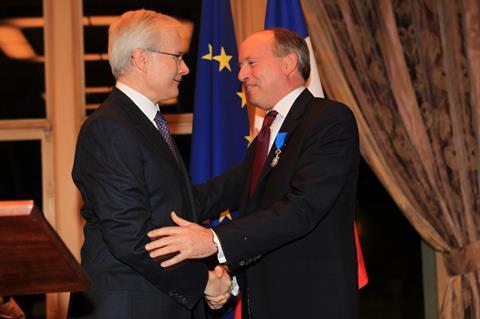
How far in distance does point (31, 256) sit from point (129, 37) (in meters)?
1.35

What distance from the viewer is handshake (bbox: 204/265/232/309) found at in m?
2.74

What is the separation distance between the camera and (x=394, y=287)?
16.2ft

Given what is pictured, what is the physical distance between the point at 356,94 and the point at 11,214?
11.0 ft

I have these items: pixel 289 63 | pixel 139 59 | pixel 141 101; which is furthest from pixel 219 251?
pixel 289 63

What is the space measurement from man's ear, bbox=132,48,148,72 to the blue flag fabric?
145cm

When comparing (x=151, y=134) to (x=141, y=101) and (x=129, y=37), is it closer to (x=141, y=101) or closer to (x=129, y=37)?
(x=141, y=101)

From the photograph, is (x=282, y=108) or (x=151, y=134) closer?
(x=151, y=134)

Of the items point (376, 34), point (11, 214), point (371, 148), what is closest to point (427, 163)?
point (371, 148)

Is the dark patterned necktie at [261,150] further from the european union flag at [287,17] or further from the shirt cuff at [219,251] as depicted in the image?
the european union flag at [287,17]

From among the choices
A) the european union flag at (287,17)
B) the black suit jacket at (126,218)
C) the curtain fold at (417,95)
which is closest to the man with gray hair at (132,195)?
the black suit jacket at (126,218)

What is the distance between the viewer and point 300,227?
287 cm

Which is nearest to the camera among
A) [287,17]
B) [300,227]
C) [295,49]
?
[300,227]

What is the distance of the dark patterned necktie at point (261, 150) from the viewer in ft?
10.7

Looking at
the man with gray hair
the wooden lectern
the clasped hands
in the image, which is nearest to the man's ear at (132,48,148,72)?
the man with gray hair
